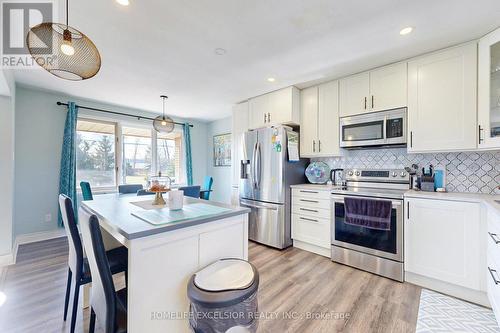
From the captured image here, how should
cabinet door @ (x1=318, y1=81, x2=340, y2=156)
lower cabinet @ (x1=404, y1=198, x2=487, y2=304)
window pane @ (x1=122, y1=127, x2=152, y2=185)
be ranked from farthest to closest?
window pane @ (x1=122, y1=127, x2=152, y2=185)
cabinet door @ (x1=318, y1=81, x2=340, y2=156)
lower cabinet @ (x1=404, y1=198, x2=487, y2=304)

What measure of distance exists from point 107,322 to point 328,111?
3.09 meters

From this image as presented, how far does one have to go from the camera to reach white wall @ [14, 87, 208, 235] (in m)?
3.25

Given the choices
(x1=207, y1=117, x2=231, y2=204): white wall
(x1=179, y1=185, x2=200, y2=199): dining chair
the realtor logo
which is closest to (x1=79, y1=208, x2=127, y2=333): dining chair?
the realtor logo

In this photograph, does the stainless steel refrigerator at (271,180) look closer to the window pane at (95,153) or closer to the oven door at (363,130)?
the oven door at (363,130)

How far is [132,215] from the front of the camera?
137 cm

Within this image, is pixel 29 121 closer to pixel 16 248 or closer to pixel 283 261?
pixel 16 248

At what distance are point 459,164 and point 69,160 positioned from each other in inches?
218

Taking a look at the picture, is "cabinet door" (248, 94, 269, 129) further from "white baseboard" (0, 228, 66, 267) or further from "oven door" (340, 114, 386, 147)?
"white baseboard" (0, 228, 66, 267)

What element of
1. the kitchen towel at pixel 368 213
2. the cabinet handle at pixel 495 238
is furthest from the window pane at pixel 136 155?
the cabinet handle at pixel 495 238

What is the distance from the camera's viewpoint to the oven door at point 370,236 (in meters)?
2.16

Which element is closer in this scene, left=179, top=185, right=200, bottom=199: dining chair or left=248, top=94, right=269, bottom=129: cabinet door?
left=179, top=185, right=200, bottom=199: dining chair

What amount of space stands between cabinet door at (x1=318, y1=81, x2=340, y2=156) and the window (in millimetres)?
3623

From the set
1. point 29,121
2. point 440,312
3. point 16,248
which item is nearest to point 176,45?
point 29,121

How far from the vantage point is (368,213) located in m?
2.31
